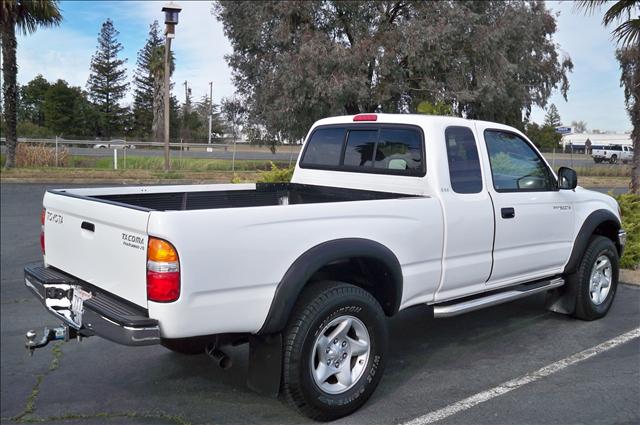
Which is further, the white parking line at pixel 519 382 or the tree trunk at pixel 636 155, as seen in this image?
the tree trunk at pixel 636 155

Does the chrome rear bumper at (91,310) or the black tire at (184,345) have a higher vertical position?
the chrome rear bumper at (91,310)

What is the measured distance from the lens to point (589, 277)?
18.7 ft

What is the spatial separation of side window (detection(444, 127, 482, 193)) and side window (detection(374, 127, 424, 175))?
238mm

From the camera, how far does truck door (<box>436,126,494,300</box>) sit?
4.34m

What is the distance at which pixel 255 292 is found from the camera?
10.8 ft

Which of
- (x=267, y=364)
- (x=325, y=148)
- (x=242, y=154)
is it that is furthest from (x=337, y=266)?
(x=242, y=154)

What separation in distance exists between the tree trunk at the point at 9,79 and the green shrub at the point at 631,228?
20589 millimetres

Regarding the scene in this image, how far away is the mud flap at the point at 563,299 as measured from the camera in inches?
226

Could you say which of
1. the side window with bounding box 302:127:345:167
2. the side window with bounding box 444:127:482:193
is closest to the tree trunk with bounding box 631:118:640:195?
the side window with bounding box 444:127:482:193

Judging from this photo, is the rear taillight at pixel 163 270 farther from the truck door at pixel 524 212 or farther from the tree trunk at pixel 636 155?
the tree trunk at pixel 636 155

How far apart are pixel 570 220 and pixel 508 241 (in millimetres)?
1020

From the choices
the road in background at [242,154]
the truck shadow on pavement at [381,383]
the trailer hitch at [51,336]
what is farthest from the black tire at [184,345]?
the road in background at [242,154]

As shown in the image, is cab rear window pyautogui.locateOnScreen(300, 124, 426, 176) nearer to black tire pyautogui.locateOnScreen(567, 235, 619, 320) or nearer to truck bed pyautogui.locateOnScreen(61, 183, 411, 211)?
truck bed pyautogui.locateOnScreen(61, 183, 411, 211)

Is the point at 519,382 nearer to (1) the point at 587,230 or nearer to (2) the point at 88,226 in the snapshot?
(1) the point at 587,230
